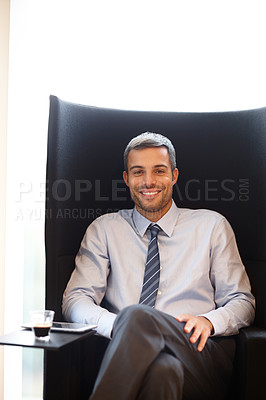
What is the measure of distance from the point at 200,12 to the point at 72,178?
1.21 meters

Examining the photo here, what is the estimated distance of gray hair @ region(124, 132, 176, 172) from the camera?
211 cm

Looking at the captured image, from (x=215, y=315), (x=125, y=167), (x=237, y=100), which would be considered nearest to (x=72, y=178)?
(x=125, y=167)

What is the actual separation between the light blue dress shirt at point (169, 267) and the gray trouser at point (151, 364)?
361 mm

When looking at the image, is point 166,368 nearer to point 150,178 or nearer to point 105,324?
point 105,324

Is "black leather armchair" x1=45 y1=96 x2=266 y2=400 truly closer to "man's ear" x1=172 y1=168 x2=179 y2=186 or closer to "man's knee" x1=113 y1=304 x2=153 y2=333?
"man's ear" x1=172 y1=168 x2=179 y2=186

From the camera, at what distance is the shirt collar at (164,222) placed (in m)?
2.12

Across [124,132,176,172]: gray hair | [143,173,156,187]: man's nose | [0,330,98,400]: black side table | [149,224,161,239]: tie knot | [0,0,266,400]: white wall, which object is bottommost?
[0,330,98,400]: black side table

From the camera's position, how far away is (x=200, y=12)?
261 cm

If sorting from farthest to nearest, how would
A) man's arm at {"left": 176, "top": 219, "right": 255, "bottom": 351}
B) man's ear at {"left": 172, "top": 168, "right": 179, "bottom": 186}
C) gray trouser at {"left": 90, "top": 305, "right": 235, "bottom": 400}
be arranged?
man's ear at {"left": 172, "top": 168, "right": 179, "bottom": 186} → man's arm at {"left": 176, "top": 219, "right": 255, "bottom": 351} → gray trouser at {"left": 90, "top": 305, "right": 235, "bottom": 400}

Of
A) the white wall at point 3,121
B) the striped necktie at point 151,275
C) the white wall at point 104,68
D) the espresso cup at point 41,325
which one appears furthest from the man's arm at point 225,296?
the white wall at point 3,121

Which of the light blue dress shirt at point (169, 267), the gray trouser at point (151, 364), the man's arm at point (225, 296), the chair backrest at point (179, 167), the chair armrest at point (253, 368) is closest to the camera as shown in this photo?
the gray trouser at point (151, 364)

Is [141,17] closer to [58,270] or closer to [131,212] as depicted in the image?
[131,212]

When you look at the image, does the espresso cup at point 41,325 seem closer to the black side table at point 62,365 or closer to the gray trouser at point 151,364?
the black side table at point 62,365

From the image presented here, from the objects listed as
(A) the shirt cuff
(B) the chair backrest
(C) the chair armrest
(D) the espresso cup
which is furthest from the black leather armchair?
(D) the espresso cup
